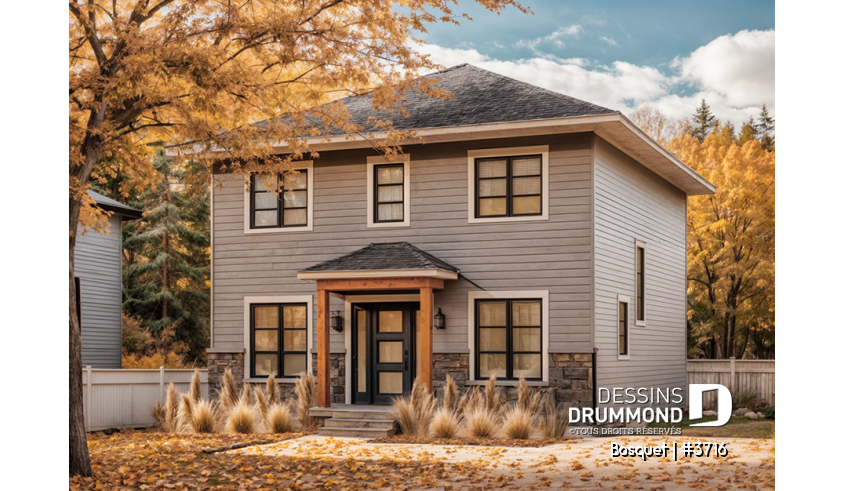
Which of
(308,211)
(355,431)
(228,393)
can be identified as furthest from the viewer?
(308,211)

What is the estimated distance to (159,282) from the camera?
3028cm

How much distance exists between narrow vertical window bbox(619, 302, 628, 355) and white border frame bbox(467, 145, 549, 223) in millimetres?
2669

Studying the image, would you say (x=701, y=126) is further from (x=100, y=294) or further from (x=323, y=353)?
(x=100, y=294)

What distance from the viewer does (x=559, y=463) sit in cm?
929

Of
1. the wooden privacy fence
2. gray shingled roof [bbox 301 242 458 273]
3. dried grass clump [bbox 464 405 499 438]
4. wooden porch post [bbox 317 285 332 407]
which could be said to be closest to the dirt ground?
dried grass clump [bbox 464 405 499 438]

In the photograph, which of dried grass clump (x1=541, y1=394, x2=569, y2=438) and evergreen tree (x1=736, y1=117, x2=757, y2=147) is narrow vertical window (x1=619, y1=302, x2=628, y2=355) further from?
evergreen tree (x1=736, y1=117, x2=757, y2=147)

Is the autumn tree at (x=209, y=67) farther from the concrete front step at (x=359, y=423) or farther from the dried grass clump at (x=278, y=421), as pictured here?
the concrete front step at (x=359, y=423)

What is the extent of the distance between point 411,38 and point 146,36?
136 inches

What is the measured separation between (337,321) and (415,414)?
115 inches

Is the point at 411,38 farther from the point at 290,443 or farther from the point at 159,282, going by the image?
the point at 159,282

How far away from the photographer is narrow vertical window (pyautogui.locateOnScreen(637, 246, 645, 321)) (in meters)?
16.0

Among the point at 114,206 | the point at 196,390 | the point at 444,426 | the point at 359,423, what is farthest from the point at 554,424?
the point at 114,206

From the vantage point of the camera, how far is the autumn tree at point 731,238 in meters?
20.3

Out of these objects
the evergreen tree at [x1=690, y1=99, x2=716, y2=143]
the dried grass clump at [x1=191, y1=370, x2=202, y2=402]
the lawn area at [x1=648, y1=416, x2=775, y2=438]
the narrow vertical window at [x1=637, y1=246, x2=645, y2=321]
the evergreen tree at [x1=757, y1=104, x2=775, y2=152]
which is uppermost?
the evergreen tree at [x1=690, y1=99, x2=716, y2=143]
